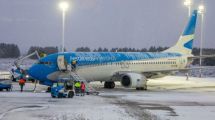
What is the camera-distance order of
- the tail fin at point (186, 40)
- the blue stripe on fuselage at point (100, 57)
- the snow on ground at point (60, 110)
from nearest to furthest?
the snow on ground at point (60, 110)
the blue stripe on fuselage at point (100, 57)
the tail fin at point (186, 40)

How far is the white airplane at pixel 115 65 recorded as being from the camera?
39.2 meters

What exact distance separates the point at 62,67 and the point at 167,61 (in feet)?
48.1

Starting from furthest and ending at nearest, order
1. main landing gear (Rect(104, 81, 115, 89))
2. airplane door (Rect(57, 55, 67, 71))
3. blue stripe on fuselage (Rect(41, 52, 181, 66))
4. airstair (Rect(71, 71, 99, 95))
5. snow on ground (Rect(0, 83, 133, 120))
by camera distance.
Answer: main landing gear (Rect(104, 81, 115, 89)) → blue stripe on fuselage (Rect(41, 52, 181, 66)) → airplane door (Rect(57, 55, 67, 71)) → airstair (Rect(71, 71, 99, 95)) → snow on ground (Rect(0, 83, 133, 120))

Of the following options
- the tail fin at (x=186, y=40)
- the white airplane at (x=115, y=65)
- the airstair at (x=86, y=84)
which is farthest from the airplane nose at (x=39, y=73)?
the tail fin at (x=186, y=40)

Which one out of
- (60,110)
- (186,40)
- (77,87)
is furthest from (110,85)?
(60,110)

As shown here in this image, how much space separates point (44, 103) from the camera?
2814cm

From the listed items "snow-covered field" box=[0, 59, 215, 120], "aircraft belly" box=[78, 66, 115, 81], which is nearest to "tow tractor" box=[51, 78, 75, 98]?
"snow-covered field" box=[0, 59, 215, 120]

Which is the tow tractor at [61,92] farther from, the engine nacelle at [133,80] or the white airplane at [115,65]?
the engine nacelle at [133,80]

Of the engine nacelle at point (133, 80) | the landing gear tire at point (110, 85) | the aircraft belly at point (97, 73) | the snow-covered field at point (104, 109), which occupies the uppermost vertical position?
the aircraft belly at point (97, 73)

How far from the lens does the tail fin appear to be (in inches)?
2078

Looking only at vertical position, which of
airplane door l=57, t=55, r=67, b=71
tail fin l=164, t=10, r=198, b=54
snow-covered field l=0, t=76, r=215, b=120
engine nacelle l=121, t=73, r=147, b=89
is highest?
tail fin l=164, t=10, r=198, b=54

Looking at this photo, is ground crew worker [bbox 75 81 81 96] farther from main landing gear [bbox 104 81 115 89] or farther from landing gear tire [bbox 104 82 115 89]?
landing gear tire [bbox 104 82 115 89]

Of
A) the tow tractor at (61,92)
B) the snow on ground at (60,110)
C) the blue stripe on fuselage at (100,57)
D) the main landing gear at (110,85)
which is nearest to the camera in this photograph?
the snow on ground at (60,110)

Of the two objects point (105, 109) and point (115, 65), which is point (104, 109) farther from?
point (115, 65)
